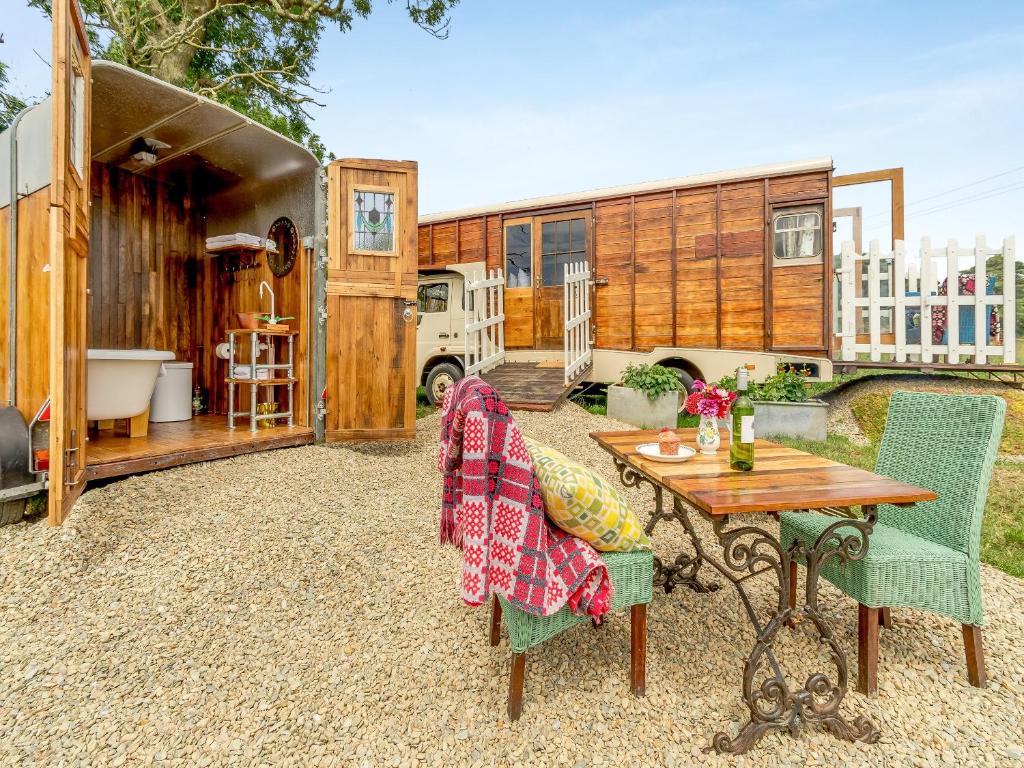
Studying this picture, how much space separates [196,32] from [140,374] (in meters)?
6.09

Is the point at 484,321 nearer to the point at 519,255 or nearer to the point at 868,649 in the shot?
the point at 519,255

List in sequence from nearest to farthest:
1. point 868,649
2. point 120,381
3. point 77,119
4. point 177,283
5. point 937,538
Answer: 1. point 868,649
2. point 937,538
3. point 77,119
4. point 120,381
5. point 177,283

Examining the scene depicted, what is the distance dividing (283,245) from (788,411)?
6003mm

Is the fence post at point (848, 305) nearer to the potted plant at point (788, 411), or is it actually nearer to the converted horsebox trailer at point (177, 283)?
the potted plant at point (788, 411)

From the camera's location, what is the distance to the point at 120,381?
4617mm

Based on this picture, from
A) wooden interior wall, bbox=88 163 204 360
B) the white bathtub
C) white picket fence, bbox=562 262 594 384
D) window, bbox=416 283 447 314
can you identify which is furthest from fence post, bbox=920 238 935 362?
wooden interior wall, bbox=88 163 204 360

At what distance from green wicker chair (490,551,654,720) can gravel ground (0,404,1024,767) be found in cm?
10

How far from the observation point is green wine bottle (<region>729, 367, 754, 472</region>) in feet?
6.56

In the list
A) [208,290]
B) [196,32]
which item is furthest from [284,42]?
[208,290]

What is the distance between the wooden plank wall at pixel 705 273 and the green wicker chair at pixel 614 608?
557 cm

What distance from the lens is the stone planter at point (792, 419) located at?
18.8 ft

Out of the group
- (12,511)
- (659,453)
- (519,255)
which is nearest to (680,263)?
(519,255)

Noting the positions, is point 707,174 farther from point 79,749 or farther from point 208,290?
point 79,749

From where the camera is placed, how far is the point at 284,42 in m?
10.6
